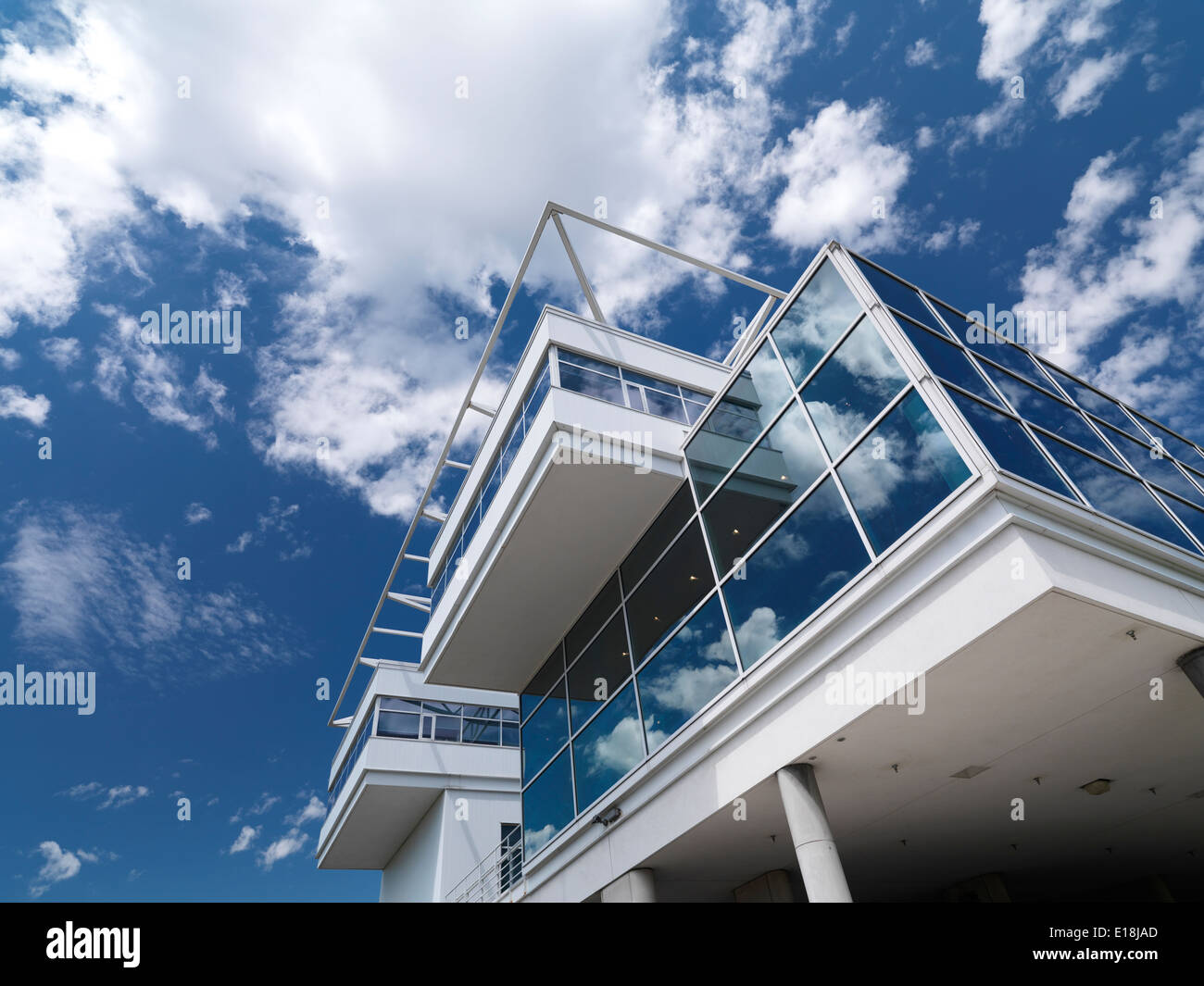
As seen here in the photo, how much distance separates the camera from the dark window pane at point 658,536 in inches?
512

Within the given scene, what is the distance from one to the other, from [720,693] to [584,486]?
460 cm

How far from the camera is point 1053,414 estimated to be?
10406mm

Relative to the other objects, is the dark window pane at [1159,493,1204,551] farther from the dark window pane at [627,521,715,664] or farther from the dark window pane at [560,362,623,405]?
the dark window pane at [560,362,623,405]

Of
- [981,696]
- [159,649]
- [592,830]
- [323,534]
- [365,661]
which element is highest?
[323,534]

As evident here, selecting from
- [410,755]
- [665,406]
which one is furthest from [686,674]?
[410,755]

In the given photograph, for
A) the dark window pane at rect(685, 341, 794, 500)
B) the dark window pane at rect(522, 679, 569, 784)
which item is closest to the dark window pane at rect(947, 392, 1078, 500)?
the dark window pane at rect(685, 341, 794, 500)

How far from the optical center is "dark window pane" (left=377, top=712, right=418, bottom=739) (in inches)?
1017

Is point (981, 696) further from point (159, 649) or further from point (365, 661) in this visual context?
point (159, 649)

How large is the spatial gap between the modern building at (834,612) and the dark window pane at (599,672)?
0.08 m

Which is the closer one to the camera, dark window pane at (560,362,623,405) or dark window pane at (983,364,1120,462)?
dark window pane at (983,364,1120,462)

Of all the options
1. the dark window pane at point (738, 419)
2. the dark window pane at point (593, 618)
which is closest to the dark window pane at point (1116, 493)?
the dark window pane at point (738, 419)

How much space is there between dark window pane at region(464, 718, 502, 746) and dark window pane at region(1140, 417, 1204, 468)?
22579 millimetres

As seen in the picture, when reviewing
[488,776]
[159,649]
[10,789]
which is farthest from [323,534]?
[10,789]

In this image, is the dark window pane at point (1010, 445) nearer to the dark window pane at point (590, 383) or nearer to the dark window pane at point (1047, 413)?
the dark window pane at point (1047, 413)
